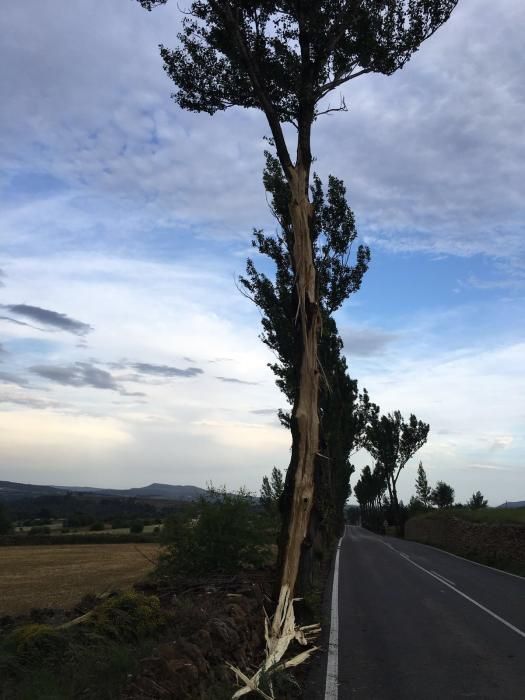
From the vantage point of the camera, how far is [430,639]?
31.3ft

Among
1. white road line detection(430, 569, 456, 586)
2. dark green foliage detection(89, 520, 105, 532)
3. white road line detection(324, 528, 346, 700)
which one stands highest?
dark green foliage detection(89, 520, 105, 532)

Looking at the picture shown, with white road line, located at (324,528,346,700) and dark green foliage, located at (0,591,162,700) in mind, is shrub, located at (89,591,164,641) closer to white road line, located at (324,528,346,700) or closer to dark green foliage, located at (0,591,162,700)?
dark green foliage, located at (0,591,162,700)

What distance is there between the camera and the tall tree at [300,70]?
33.9ft

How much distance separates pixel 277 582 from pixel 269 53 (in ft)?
30.5

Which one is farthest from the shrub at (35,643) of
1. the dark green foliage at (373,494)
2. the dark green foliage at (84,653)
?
the dark green foliage at (373,494)

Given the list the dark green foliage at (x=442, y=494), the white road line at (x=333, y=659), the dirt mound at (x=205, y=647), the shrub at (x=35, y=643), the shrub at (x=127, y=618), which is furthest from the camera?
the dark green foliage at (x=442, y=494)

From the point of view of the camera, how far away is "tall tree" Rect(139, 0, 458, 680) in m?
10.3

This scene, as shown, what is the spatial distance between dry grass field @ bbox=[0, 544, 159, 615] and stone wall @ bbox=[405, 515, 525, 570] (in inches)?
520

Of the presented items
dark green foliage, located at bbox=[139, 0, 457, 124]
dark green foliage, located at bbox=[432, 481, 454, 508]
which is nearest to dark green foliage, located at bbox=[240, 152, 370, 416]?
dark green foliage, located at bbox=[139, 0, 457, 124]

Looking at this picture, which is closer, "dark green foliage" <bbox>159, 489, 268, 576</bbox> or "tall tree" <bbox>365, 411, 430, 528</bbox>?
"dark green foliage" <bbox>159, 489, 268, 576</bbox>

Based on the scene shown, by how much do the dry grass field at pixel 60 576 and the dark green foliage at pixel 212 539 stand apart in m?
0.80

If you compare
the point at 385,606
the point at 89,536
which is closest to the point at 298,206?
the point at 385,606

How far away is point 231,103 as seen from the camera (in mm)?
12672

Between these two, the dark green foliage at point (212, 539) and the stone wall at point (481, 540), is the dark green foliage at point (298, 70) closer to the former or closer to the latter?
the dark green foliage at point (212, 539)
